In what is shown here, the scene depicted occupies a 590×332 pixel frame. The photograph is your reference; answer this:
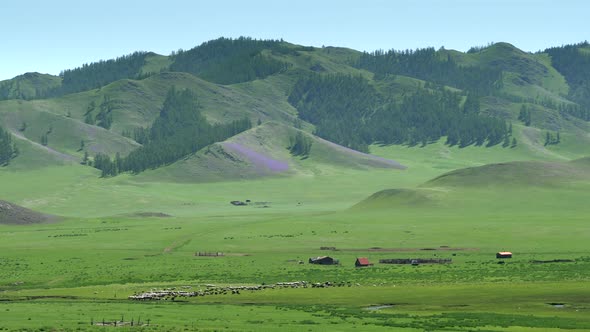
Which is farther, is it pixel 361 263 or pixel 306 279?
pixel 361 263

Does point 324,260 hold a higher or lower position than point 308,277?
higher

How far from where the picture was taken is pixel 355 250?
163250mm

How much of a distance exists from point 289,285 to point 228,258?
39.3 metres

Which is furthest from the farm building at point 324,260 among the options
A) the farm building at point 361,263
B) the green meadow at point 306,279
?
the farm building at point 361,263

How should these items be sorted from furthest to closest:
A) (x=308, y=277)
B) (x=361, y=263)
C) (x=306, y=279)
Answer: (x=361, y=263)
(x=308, y=277)
(x=306, y=279)

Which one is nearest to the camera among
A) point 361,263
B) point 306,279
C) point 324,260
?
point 306,279

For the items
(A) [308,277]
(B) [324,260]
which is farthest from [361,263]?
(A) [308,277]

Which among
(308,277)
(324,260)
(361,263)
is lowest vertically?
(308,277)

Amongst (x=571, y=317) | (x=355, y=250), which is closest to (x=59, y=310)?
(x=571, y=317)

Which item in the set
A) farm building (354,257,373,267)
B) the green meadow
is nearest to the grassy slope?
the green meadow

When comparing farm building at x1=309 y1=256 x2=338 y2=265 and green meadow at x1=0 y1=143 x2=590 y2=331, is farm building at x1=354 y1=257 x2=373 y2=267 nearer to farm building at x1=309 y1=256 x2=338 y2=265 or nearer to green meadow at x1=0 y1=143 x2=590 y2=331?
green meadow at x1=0 y1=143 x2=590 y2=331

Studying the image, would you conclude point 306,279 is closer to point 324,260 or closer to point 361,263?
point 361,263

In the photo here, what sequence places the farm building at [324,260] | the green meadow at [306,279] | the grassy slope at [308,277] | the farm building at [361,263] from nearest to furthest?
the green meadow at [306,279]
the grassy slope at [308,277]
the farm building at [361,263]
the farm building at [324,260]

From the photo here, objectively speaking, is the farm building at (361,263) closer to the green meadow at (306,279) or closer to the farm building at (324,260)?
the green meadow at (306,279)
